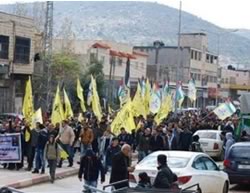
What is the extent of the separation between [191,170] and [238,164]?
4618 mm

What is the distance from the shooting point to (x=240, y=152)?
62.4 ft

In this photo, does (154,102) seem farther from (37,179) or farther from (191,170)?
(191,170)

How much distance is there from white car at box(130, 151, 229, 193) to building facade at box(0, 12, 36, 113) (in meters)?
29.9

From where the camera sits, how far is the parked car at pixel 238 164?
18703 millimetres

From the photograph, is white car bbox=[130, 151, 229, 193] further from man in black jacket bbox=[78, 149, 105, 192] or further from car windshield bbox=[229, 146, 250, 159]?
car windshield bbox=[229, 146, 250, 159]

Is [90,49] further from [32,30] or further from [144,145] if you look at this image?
[144,145]

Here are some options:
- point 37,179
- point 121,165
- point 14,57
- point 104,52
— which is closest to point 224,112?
point 14,57

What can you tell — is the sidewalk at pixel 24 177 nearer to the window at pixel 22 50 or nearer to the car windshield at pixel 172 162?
the car windshield at pixel 172 162

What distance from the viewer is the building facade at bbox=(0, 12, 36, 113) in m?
44.6

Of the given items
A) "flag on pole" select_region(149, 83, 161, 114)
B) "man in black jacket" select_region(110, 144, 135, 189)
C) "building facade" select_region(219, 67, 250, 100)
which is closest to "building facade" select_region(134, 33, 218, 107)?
"building facade" select_region(219, 67, 250, 100)

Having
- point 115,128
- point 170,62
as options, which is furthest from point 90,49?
point 115,128

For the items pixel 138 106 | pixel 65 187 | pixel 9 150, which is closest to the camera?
pixel 65 187

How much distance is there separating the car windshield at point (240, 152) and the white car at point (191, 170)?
3024 millimetres

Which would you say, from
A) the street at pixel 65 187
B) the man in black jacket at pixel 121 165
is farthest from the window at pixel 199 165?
the street at pixel 65 187
